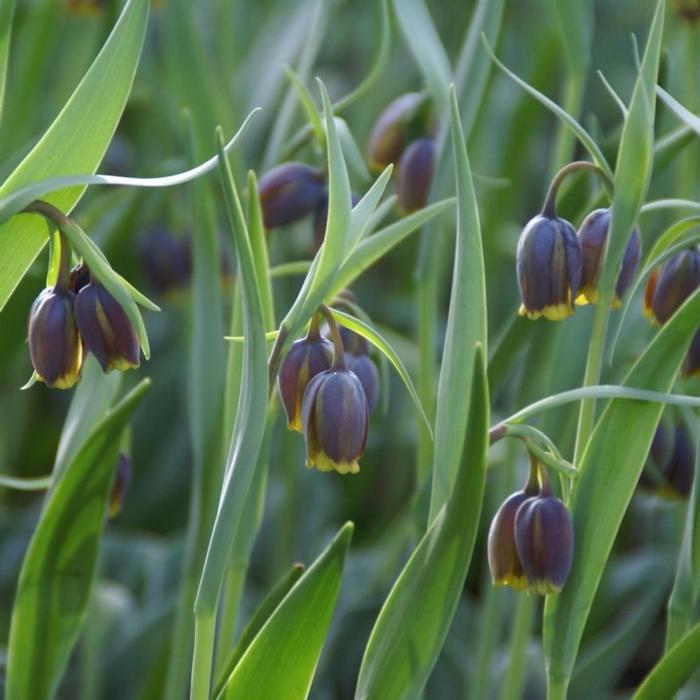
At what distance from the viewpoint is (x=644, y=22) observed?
414 cm

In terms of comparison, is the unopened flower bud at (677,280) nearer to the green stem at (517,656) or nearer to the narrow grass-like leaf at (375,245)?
the narrow grass-like leaf at (375,245)

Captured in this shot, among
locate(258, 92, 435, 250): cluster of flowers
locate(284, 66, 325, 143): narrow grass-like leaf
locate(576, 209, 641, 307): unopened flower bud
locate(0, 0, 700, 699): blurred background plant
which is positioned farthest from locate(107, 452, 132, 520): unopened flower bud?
locate(576, 209, 641, 307): unopened flower bud

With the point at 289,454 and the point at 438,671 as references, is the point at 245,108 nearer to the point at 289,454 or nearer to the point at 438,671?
the point at 289,454

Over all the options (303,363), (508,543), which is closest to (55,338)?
(303,363)

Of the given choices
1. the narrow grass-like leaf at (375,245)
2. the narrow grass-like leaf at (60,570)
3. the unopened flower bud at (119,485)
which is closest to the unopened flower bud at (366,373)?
the narrow grass-like leaf at (375,245)

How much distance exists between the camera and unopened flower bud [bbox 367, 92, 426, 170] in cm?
184

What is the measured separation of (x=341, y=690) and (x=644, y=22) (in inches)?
100

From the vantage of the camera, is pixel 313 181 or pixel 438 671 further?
pixel 438 671

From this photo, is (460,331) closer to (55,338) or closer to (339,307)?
(339,307)

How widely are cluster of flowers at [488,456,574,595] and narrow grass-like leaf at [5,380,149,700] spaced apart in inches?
15.6

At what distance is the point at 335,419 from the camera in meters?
1.25

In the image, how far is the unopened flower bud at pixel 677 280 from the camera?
1432mm

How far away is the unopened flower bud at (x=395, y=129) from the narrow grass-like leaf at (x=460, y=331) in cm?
55

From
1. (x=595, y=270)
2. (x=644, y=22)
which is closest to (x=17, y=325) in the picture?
(x=595, y=270)
